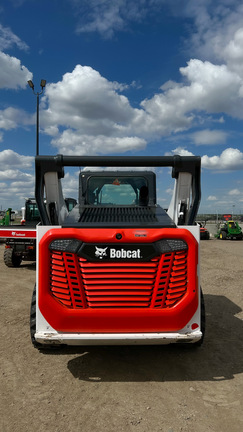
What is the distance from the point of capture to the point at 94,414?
2.79 metres

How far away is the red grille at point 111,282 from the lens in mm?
3047

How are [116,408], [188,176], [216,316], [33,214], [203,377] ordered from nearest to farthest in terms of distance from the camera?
[116,408] < [203,377] < [188,176] < [216,316] < [33,214]

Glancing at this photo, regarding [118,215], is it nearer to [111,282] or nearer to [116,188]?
[116,188]

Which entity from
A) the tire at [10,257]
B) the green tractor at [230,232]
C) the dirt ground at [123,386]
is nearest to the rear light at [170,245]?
the dirt ground at [123,386]

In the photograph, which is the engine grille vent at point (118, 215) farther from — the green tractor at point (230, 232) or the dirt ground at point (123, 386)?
the green tractor at point (230, 232)

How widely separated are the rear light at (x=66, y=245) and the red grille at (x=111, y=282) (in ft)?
0.14

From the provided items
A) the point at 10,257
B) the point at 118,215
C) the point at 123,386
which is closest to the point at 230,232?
the point at 10,257

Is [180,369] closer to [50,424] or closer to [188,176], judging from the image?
[50,424]

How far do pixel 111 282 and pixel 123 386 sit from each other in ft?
3.56

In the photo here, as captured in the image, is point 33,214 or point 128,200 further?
point 33,214

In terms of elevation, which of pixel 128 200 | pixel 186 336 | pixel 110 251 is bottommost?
pixel 186 336

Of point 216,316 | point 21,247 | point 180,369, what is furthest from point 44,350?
point 21,247

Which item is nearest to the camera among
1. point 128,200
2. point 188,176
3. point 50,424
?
point 50,424

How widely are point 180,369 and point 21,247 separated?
24.3ft
